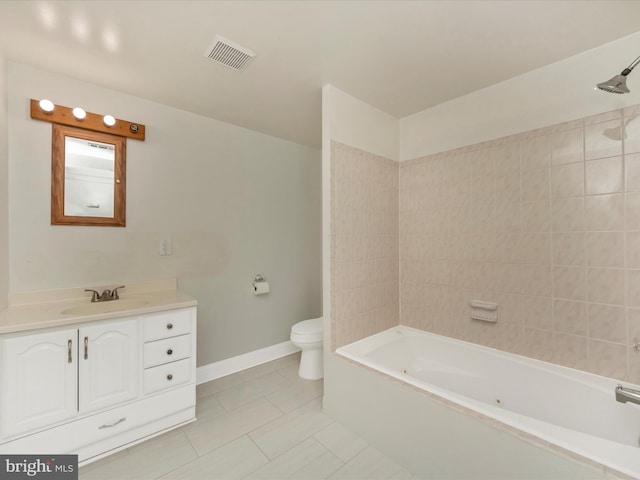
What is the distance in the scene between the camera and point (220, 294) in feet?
8.18

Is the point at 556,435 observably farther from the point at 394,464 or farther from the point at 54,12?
the point at 54,12

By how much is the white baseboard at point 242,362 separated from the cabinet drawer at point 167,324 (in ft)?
2.59

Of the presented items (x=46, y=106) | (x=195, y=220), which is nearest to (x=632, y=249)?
(x=195, y=220)

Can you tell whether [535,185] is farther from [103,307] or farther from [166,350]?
[103,307]

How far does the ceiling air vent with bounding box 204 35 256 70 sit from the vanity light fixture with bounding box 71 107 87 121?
3.19 ft

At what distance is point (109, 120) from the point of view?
1902 millimetres

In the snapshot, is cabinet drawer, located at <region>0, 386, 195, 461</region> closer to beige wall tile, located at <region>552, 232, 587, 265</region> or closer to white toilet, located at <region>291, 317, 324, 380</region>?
white toilet, located at <region>291, 317, 324, 380</region>

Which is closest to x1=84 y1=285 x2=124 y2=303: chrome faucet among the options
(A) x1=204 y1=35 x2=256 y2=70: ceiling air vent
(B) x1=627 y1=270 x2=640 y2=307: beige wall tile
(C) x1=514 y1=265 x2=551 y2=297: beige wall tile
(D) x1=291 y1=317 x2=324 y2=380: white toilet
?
(D) x1=291 y1=317 x2=324 y2=380: white toilet

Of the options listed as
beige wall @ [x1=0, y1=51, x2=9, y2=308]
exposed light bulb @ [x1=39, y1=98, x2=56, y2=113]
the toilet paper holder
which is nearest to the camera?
beige wall @ [x1=0, y1=51, x2=9, y2=308]

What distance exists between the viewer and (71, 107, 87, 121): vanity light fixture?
1.79 meters

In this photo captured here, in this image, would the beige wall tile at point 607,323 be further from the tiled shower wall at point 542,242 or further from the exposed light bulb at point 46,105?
the exposed light bulb at point 46,105

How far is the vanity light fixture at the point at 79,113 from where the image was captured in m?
1.79

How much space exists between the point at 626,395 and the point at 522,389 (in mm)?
497

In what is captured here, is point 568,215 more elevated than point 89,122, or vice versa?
point 89,122
